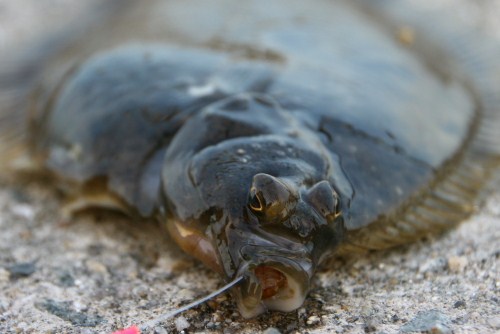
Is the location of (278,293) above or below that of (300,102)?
below

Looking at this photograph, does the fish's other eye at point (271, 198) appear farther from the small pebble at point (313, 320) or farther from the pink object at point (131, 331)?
the pink object at point (131, 331)

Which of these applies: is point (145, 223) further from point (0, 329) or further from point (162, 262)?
point (0, 329)

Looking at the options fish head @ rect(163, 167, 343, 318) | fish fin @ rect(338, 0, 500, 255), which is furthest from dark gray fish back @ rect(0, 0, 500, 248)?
fish head @ rect(163, 167, 343, 318)

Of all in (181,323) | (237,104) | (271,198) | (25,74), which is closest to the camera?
(271,198)

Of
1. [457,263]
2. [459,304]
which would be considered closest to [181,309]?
[459,304]

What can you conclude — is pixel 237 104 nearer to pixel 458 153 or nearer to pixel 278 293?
pixel 278 293

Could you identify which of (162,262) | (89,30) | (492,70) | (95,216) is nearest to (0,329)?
(162,262)
